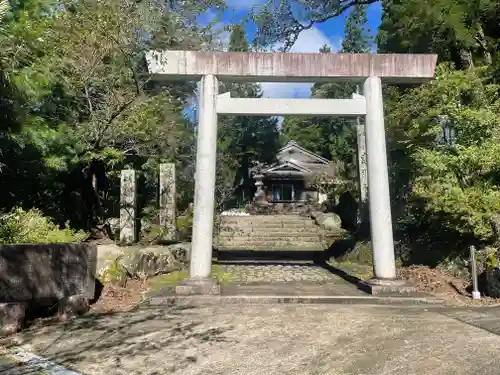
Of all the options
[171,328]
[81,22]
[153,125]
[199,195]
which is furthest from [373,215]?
[81,22]

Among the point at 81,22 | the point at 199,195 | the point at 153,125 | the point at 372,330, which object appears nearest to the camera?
the point at 372,330

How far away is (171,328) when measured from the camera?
613 centimetres

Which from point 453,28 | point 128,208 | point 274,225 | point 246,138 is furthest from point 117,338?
point 246,138

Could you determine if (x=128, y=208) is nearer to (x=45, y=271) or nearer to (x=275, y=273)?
(x=275, y=273)

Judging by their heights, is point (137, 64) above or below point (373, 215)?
above

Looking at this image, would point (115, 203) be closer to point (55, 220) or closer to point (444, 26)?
point (55, 220)

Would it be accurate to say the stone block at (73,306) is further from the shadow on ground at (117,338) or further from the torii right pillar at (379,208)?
the torii right pillar at (379,208)

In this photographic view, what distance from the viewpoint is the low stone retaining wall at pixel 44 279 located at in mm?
6047

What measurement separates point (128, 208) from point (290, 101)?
280 inches

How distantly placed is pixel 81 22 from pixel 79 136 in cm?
300

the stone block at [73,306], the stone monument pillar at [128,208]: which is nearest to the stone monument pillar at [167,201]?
the stone monument pillar at [128,208]

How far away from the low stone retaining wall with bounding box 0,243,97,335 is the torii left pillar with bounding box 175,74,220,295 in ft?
6.21

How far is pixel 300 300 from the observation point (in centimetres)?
804

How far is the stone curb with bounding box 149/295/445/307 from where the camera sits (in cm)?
788
